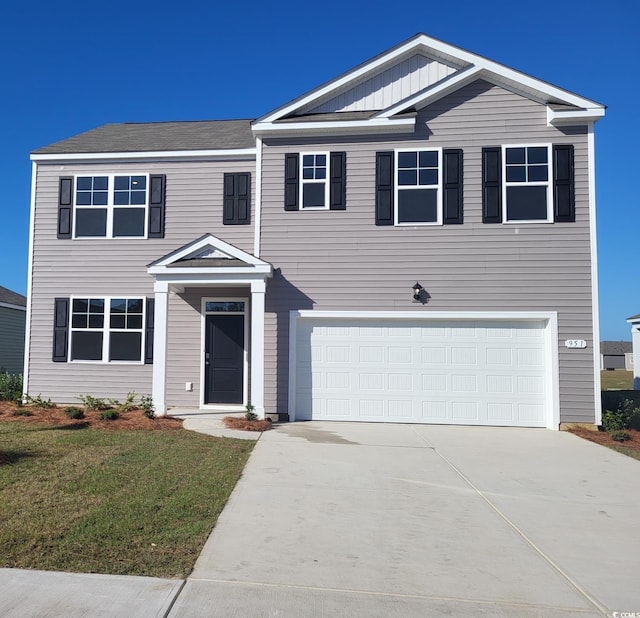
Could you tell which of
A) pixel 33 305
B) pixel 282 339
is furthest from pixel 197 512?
pixel 33 305

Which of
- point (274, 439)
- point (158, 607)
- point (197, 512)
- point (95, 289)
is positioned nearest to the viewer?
point (158, 607)

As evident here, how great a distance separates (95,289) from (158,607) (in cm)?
Answer: 966

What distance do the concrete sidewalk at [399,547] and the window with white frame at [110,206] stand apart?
709 centimetres

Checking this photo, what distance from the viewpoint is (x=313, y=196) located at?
1023cm

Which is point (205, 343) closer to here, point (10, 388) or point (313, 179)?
point (313, 179)

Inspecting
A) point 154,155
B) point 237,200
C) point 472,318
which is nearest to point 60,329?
point 154,155

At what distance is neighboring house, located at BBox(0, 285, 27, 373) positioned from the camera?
18.1 m

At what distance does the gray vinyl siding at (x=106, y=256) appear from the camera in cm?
1100

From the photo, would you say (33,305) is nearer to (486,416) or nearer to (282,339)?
(282,339)

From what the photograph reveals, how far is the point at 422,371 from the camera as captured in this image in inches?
387

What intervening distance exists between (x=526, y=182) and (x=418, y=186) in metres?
2.20

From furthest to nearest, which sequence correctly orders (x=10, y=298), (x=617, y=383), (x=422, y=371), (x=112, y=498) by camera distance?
1. (x=617, y=383)
2. (x=10, y=298)
3. (x=422, y=371)
4. (x=112, y=498)

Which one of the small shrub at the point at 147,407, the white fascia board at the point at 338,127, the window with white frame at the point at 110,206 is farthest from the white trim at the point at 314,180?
the small shrub at the point at 147,407

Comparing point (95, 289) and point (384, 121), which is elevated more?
point (384, 121)
